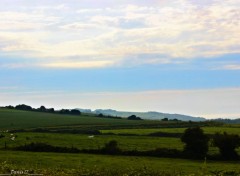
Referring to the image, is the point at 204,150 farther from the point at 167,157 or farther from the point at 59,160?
the point at 59,160

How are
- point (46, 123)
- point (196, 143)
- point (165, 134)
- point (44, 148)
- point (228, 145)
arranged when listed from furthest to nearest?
point (46, 123) → point (165, 134) → point (44, 148) → point (196, 143) → point (228, 145)

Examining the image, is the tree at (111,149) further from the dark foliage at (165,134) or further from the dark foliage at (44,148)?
the dark foliage at (165,134)

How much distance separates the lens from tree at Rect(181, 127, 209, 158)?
70625 mm

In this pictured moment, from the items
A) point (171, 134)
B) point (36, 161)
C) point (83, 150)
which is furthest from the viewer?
point (171, 134)

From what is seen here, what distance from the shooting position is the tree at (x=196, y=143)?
70.6m

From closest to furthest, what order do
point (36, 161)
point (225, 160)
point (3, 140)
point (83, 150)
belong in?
point (36, 161), point (225, 160), point (83, 150), point (3, 140)

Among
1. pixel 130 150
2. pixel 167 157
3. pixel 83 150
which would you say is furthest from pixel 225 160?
pixel 83 150

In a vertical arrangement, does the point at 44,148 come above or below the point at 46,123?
below

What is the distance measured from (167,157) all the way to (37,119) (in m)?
95.2

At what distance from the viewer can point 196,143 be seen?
235 feet

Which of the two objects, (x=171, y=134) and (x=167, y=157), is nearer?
(x=167, y=157)

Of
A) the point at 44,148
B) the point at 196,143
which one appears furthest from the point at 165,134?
the point at 44,148

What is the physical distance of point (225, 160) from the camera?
6919 cm

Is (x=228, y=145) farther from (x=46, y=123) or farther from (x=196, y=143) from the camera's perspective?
(x=46, y=123)
